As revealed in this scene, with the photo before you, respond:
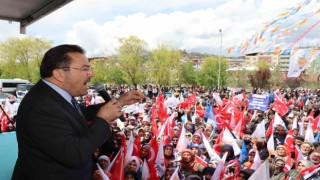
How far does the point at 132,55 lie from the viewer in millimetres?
48094

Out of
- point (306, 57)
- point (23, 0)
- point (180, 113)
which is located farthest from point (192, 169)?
point (180, 113)

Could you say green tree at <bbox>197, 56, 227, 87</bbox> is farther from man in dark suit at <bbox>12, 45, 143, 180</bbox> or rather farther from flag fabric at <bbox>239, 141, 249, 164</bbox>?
man in dark suit at <bbox>12, 45, 143, 180</bbox>

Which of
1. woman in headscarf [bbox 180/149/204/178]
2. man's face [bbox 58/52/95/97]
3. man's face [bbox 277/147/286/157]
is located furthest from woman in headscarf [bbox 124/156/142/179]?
man's face [bbox 58/52/95/97]

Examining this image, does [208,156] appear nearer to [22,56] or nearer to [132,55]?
[132,55]

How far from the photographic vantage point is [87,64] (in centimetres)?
154

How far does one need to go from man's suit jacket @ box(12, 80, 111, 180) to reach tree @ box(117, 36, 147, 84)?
46.8m

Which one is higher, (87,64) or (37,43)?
(37,43)

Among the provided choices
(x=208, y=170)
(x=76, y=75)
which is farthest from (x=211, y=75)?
(x=76, y=75)

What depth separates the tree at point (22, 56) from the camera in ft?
153

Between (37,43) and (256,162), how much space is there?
46029 millimetres

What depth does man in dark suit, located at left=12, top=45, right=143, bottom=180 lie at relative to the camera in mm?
1337

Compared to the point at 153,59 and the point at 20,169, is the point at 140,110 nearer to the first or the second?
the point at 20,169

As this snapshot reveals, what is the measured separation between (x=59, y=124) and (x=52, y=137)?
0.06 meters

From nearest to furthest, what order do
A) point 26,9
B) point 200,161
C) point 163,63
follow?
point 26,9 → point 200,161 → point 163,63
